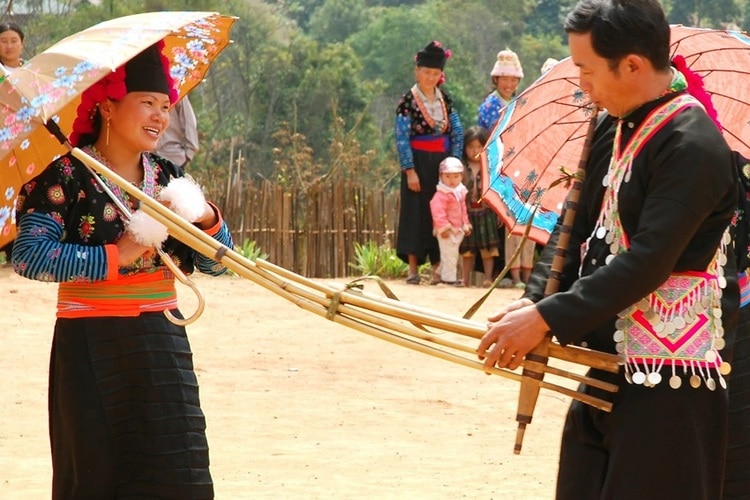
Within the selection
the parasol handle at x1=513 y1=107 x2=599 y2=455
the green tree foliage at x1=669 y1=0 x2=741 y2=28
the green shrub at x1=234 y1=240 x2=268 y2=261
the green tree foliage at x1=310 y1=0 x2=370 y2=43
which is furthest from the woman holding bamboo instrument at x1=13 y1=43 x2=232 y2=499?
the green tree foliage at x1=669 y1=0 x2=741 y2=28

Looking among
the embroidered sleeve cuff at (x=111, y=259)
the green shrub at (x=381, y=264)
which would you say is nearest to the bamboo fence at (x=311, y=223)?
the green shrub at (x=381, y=264)

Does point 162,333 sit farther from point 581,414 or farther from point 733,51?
point 733,51

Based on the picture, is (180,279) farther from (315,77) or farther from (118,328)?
(315,77)

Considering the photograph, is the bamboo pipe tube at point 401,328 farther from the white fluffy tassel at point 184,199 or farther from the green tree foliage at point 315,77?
the green tree foliage at point 315,77

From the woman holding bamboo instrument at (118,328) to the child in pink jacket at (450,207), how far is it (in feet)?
25.9

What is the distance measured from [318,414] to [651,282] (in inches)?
178

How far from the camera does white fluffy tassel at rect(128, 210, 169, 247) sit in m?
4.09

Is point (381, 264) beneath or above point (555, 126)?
beneath

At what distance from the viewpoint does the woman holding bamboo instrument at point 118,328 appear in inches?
165

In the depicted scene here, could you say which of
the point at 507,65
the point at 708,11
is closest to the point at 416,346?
the point at 507,65

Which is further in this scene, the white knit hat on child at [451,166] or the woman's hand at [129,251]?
the white knit hat on child at [451,166]

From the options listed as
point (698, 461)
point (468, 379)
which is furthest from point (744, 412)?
point (468, 379)

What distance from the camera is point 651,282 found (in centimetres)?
321

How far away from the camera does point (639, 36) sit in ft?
10.7
